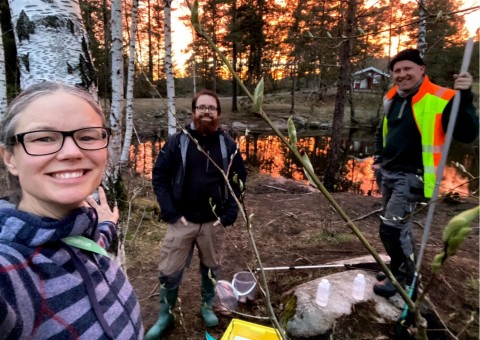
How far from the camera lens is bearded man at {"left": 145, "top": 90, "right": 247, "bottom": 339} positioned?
3.03m

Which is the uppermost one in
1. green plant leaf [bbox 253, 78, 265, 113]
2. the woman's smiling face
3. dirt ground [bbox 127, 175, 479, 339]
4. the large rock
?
green plant leaf [bbox 253, 78, 265, 113]

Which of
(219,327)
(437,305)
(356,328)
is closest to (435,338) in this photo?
(437,305)

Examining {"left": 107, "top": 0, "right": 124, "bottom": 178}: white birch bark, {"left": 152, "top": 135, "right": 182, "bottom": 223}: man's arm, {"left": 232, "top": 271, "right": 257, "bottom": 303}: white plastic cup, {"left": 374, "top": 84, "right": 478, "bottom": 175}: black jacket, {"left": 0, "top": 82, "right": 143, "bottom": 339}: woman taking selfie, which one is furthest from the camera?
{"left": 107, "top": 0, "right": 124, "bottom": 178}: white birch bark

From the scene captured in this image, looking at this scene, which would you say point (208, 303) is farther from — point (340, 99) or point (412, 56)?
point (340, 99)

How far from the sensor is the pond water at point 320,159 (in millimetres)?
11561

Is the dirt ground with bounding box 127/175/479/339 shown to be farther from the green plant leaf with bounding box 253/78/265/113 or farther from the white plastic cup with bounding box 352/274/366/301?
the green plant leaf with bounding box 253/78/265/113

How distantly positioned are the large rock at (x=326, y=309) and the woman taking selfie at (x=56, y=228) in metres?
2.26

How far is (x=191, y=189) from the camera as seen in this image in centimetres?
303

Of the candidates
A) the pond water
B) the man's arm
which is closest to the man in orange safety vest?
the man's arm

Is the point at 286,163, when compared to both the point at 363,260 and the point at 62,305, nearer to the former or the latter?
the point at 363,260

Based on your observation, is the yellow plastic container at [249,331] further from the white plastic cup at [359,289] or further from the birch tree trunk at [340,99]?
the birch tree trunk at [340,99]

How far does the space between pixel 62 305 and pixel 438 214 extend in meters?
8.27

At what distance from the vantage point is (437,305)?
3.33 m

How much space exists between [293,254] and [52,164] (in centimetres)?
448
